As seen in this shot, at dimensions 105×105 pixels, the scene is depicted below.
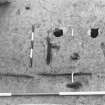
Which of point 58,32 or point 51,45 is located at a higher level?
point 58,32

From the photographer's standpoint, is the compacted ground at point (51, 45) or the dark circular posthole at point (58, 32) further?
the dark circular posthole at point (58, 32)

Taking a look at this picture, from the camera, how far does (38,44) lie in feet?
9.44

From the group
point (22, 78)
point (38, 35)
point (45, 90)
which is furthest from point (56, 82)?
point (38, 35)

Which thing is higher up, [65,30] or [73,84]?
[65,30]

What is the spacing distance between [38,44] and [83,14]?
2.26 ft

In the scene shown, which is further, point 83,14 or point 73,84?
point 83,14

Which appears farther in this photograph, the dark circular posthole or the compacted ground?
the dark circular posthole

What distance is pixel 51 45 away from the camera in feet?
9.42

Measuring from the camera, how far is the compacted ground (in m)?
2.76

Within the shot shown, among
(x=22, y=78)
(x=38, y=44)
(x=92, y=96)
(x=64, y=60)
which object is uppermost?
(x=38, y=44)

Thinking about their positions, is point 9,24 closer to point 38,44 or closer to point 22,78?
point 38,44

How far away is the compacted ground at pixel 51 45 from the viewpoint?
2.76 m

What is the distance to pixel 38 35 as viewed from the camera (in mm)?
2898

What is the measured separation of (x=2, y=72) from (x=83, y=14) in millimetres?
1250
